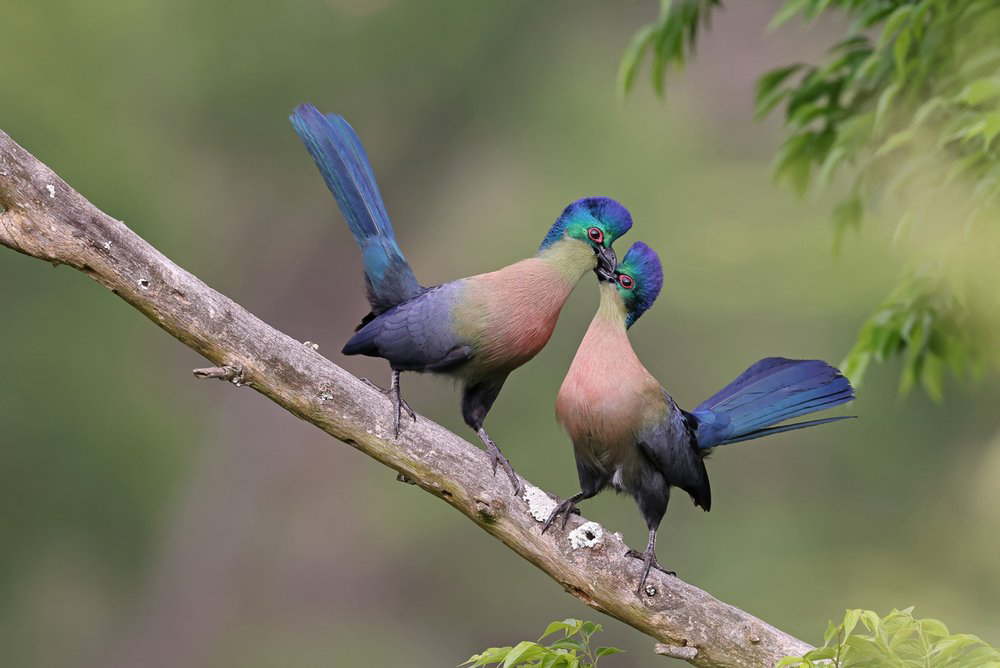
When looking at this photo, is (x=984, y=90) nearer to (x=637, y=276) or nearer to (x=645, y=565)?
(x=637, y=276)

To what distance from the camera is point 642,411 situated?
217cm

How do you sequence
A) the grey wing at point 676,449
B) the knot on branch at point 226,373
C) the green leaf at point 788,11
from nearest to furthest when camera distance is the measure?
the knot on branch at point 226,373
the grey wing at point 676,449
the green leaf at point 788,11

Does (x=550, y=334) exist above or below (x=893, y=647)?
above

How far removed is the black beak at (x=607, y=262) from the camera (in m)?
2.09

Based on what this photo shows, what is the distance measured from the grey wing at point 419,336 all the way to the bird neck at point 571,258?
0.65 ft

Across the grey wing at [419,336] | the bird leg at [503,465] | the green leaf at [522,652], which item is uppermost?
the grey wing at [419,336]

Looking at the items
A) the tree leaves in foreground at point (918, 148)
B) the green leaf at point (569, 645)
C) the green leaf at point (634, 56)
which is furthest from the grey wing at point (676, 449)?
the green leaf at point (634, 56)

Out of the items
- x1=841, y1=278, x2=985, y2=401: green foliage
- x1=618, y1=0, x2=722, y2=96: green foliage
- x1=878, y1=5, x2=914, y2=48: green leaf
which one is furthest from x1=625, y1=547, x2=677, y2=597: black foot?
x1=618, y1=0, x2=722, y2=96: green foliage

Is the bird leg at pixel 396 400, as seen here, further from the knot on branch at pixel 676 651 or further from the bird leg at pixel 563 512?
the knot on branch at pixel 676 651

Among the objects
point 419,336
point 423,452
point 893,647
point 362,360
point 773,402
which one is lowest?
point 893,647

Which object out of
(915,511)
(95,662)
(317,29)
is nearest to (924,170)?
(915,511)

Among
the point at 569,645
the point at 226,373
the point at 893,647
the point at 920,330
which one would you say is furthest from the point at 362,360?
the point at 893,647

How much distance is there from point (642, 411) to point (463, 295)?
39cm

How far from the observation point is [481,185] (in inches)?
351
